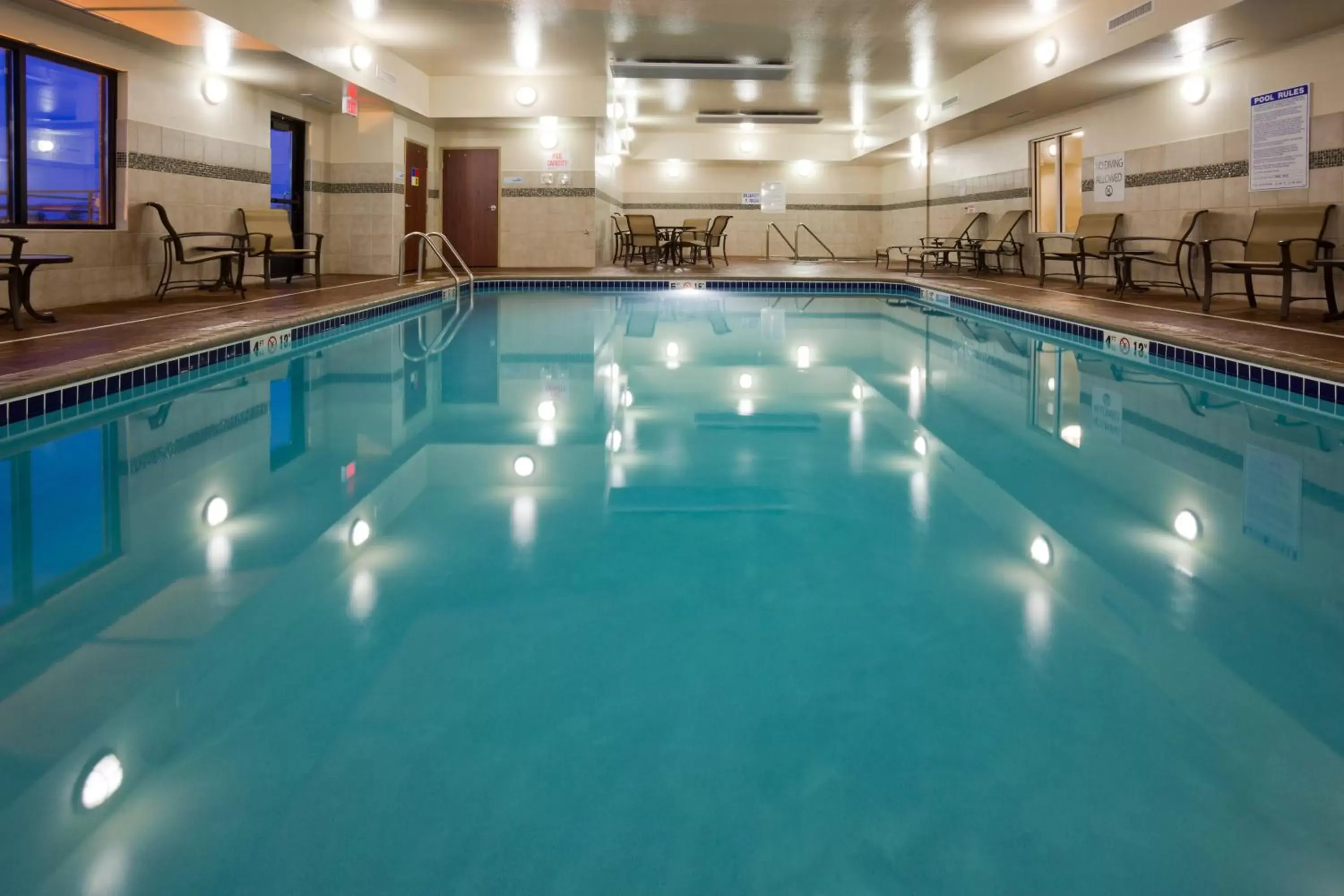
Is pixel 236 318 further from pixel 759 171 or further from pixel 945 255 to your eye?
pixel 759 171

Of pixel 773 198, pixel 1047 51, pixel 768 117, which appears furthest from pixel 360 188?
pixel 773 198

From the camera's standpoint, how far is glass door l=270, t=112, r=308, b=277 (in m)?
10.4

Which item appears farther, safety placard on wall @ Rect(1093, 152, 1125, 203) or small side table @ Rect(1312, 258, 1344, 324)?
safety placard on wall @ Rect(1093, 152, 1125, 203)

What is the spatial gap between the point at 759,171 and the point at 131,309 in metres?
15.0

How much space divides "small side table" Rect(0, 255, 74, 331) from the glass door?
15.9 ft

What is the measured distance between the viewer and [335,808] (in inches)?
48.6

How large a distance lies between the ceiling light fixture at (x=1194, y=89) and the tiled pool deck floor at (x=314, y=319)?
1.66m

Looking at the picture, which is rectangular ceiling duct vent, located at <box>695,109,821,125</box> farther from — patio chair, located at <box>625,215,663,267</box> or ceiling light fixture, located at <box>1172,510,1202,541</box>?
ceiling light fixture, located at <box>1172,510,1202,541</box>

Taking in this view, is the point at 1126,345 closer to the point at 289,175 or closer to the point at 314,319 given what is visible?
the point at 314,319

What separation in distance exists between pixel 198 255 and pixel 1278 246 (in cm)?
838

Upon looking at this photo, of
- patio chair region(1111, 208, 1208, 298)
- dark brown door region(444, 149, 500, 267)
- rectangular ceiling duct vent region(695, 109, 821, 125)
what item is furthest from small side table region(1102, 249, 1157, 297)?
dark brown door region(444, 149, 500, 267)

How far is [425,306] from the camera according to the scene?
925 centimetres

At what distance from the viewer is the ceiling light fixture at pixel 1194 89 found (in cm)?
848

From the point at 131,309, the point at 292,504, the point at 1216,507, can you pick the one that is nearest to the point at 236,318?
the point at 131,309
